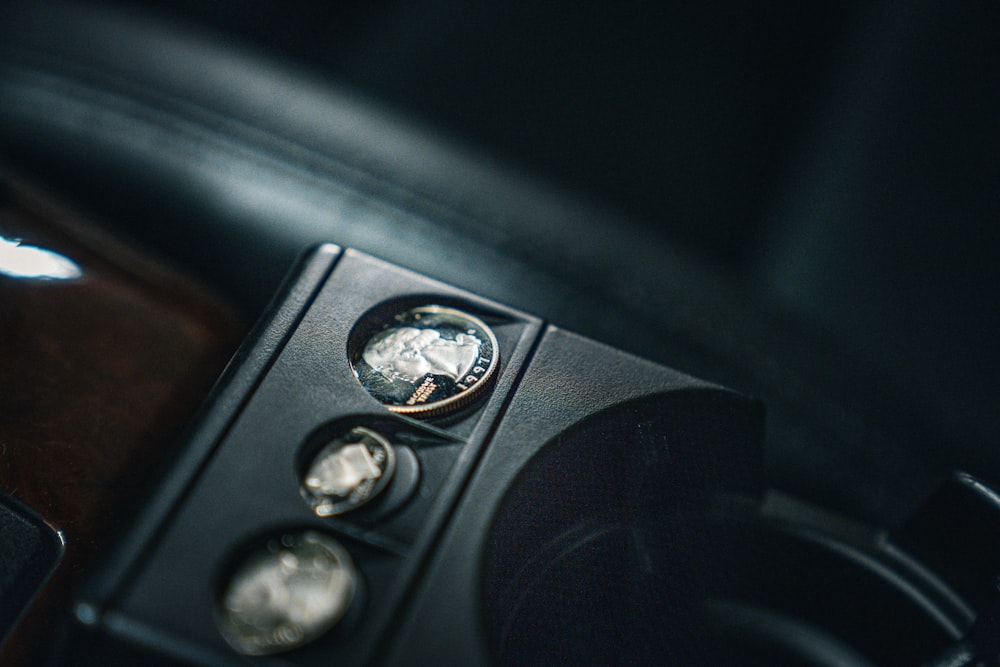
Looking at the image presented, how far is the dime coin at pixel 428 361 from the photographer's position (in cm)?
53

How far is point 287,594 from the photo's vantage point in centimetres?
45

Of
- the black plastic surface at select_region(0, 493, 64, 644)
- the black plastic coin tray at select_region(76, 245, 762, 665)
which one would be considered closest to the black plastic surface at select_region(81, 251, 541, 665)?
the black plastic coin tray at select_region(76, 245, 762, 665)

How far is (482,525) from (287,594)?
0.11 m

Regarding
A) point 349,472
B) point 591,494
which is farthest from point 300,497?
point 591,494

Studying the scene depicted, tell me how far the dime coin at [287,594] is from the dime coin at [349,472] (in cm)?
2

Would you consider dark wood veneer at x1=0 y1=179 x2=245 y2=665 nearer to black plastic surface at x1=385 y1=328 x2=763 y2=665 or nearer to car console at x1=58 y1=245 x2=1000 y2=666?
car console at x1=58 y1=245 x2=1000 y2=666

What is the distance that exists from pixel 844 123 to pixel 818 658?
0.51 m

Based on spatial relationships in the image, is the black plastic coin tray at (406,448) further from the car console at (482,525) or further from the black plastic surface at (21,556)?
the black plastic surface at (21,556)

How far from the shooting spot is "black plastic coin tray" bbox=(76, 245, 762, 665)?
44 centimetres

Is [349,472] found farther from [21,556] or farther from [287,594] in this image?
[21,556]

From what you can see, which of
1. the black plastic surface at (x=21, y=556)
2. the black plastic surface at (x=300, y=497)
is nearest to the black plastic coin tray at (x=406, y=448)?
the black plastic surface at (x=300, y=497)

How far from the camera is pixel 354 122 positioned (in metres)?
0.84

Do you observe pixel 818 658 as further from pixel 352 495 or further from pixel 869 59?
pixel 869 59

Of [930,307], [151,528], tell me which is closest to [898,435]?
[930,307]
